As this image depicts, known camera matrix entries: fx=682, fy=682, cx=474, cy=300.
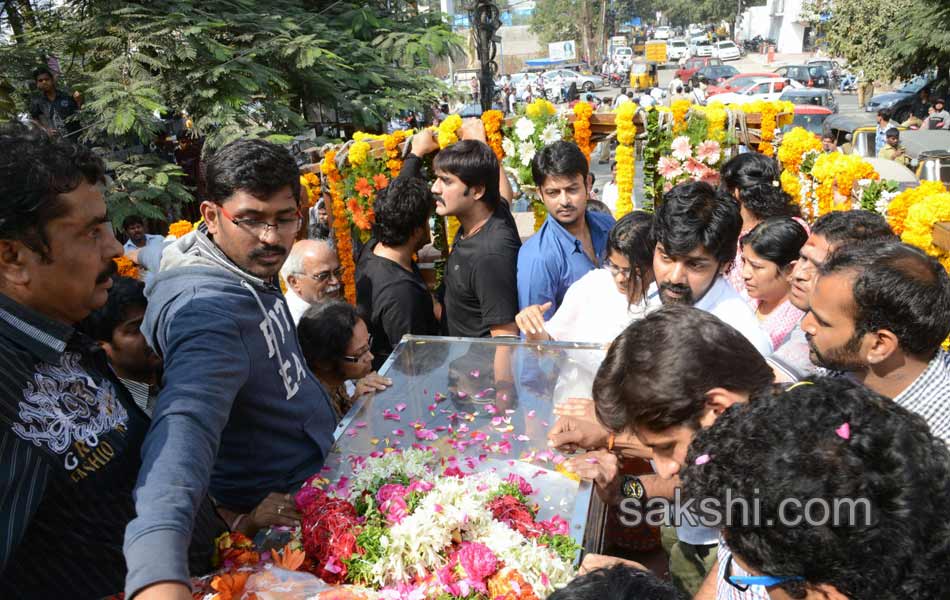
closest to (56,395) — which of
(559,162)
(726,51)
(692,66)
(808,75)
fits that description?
(559,162)

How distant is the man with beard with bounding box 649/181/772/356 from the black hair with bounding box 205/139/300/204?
1.53 m

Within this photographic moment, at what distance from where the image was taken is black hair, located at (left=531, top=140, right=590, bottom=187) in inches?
142

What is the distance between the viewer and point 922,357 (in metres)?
2.02

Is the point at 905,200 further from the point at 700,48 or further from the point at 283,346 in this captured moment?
the point at 700,48

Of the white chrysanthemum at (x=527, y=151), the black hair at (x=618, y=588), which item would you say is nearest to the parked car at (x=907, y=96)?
the white chrysanthemum at (x=527, y=151)

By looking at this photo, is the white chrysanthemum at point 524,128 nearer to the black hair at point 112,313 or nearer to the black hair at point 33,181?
the black hair at point 112,313

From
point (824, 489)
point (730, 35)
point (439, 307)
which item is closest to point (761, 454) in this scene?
point (824, 489)

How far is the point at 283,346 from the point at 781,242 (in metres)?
2.37

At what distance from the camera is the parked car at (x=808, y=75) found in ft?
95.2

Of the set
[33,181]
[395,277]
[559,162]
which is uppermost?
[33,181]

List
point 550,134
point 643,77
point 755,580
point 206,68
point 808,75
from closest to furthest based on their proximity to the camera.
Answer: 1. point 755,580
2. point 550,134
3. point 206,68
4. point 808,75
5. point 643,77

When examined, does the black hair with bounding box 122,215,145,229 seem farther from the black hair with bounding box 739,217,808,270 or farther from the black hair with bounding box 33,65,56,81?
the black hair with bounding box 739,217,808,270

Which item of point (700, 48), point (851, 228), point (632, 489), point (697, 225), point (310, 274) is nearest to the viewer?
point (632, 489)

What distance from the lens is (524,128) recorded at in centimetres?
554
